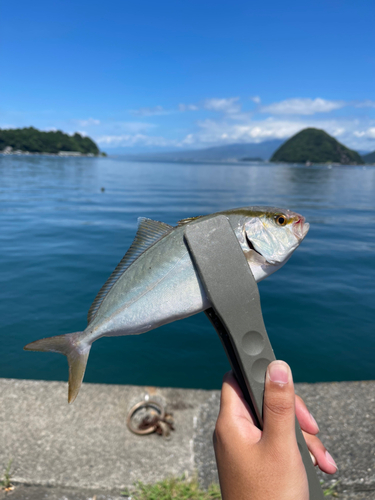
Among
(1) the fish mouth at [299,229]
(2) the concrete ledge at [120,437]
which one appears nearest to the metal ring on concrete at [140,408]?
(2) the concrete ledge at [120,437]

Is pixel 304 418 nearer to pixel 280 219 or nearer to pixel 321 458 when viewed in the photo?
pixel 321 458

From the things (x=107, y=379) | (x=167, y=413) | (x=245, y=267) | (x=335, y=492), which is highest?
(x=245, y=267)

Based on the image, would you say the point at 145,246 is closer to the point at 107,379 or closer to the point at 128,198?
the point at 107,379

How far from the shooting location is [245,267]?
1.54m

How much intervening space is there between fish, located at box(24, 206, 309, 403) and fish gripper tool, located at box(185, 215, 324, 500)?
64 mm

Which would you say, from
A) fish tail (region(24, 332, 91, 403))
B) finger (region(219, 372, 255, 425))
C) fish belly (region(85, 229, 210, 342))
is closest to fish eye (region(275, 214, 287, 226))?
fish belly (region(85, 229, 210, 342))

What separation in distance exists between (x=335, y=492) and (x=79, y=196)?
28.9m

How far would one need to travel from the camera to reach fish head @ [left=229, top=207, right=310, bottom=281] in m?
1.61

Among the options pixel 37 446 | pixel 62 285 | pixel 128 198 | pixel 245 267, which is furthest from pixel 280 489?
pixel 128 198

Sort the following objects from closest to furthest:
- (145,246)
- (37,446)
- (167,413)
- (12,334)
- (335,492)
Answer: (145,246) < (335,492) < (37,446) < (167,413) < (12,334)

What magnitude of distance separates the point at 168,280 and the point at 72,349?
2.01 feet

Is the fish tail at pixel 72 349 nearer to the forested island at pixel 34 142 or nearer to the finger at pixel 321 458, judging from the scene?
the finger at pixel 321 458

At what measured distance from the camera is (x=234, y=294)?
1533 mm

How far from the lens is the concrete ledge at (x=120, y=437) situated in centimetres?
387
